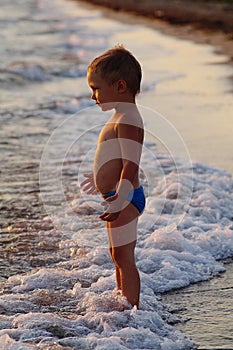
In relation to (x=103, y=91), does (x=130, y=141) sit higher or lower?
lower

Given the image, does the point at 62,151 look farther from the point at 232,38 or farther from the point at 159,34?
the point at 159,34

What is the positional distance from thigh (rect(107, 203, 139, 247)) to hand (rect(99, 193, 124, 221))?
14cm

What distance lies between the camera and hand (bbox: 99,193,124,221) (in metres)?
4.50

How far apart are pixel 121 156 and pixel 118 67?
501 millimetres

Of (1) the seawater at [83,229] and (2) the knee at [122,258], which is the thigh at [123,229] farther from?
(1) the seawater at [83,229]

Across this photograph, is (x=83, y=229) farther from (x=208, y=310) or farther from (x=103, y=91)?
(x=103, y=91)

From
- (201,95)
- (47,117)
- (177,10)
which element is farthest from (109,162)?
(177,10)

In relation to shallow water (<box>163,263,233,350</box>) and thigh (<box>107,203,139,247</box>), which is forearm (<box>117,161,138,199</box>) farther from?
shallow water (<box>163,263,233,350</box>)

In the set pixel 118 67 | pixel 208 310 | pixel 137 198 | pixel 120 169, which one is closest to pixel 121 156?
pixel 120 169

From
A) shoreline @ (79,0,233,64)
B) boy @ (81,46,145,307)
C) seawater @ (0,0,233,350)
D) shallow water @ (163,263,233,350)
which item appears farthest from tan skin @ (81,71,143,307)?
shoreline @ (79,0,233,64)

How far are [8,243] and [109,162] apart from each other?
1.68 meters

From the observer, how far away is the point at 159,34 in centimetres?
2380

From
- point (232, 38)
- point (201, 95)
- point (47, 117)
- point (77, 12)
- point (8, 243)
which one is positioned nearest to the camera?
point (8, 243)

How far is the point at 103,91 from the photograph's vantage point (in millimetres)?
4656
